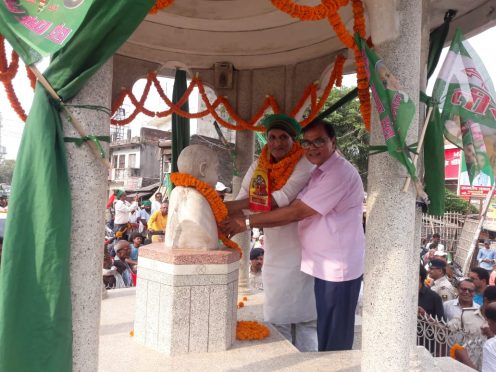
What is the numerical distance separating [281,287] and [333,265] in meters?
0.66

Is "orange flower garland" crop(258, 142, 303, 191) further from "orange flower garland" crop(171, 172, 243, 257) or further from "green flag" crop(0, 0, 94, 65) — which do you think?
"green flag" crop(0, 0, 94, 65)

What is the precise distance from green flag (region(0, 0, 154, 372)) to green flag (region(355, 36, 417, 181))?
1501mm

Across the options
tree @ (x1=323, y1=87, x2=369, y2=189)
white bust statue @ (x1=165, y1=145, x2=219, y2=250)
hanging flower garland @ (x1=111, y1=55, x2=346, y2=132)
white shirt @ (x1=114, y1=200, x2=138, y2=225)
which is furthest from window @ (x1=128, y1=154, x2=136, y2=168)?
white bust statue @ (x1=165, y1=145, x2=219, y2=250)

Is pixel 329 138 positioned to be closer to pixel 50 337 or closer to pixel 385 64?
pixel 385 64

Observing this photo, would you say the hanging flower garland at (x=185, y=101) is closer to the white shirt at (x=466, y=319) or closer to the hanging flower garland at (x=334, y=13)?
the hanging flower garland at (x=334, y=13)

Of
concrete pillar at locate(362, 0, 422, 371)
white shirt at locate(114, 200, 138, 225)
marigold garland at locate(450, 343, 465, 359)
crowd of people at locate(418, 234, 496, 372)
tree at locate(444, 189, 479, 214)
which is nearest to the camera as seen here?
concrete pillar at locate(362, 0, 422, 371)

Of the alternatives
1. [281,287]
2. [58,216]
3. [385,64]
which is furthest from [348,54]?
[58,216]

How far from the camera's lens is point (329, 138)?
385cm

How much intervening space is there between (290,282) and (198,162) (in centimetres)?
154

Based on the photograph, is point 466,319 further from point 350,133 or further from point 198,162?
point 350,133

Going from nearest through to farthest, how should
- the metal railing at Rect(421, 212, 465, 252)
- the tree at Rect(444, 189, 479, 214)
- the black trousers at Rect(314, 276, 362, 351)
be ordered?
the black trousers at Rect(314, 276, 362, 351) → the metal railing at Rect(421, 212, 465, 252) → the tree at Rect(444, 189, 479, 214)

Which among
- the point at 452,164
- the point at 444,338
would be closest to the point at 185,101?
the point at 444,338

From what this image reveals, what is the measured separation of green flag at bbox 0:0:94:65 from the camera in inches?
71.9

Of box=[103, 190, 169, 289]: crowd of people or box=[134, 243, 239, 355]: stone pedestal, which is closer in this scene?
box=[134, 243, 239, 355]: stone pedestal
